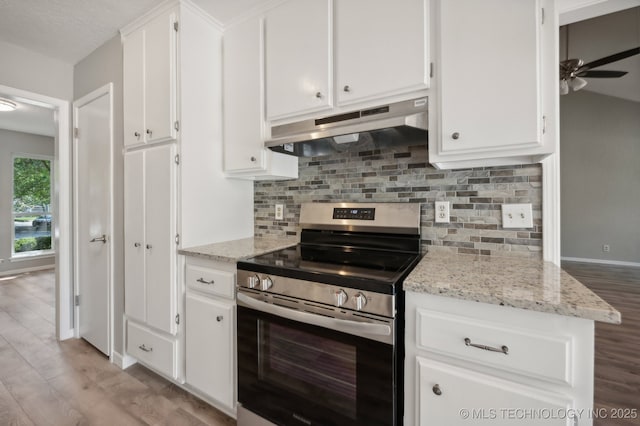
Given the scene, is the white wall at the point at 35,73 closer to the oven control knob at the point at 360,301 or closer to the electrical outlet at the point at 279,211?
the electrical outlet at the point at 279,211

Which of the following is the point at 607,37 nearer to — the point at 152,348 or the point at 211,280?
the point at 211,280

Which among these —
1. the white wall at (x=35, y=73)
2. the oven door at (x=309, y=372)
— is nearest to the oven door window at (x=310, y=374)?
the oven door at (x=309, y=372)

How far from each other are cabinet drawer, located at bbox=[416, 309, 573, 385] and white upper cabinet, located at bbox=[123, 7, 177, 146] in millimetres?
1731

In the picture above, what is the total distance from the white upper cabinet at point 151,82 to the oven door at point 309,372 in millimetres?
1250

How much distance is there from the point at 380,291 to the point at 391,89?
926 mm

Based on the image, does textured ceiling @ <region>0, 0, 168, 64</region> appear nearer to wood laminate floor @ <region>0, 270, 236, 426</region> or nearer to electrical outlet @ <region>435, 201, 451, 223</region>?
electrical outlet @ <region>435, 201, 451, 223</region>

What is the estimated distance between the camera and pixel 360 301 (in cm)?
104

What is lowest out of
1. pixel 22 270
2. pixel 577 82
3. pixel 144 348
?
pixel 22 270

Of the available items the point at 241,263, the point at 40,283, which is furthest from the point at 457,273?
the point at 40,283

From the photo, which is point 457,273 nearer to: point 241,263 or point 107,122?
point 241,263

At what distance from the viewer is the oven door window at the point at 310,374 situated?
3.35 ft

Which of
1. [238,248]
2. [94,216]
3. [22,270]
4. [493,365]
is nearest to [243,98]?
[238,248]

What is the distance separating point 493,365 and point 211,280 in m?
1.33

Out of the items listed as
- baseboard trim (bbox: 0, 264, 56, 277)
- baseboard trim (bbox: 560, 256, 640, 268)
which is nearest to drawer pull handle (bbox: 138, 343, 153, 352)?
baseboard trim (bbox: 0, 264, 56, 277)
